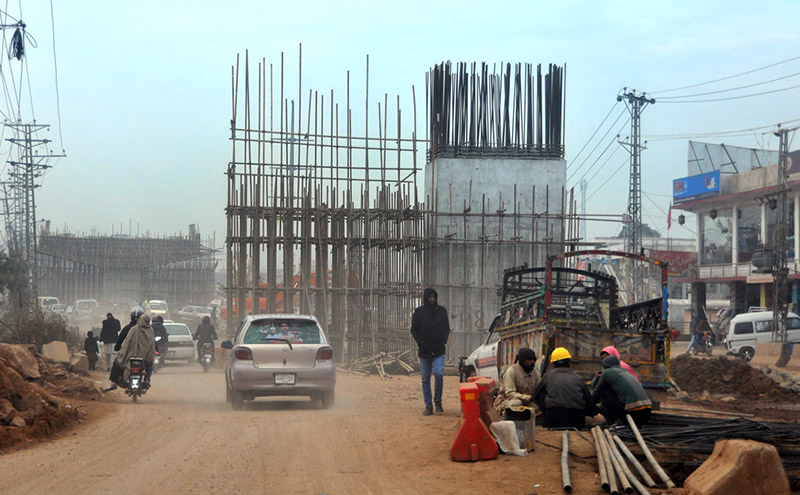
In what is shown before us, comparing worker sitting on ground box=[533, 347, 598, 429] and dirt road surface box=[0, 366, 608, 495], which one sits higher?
worker sitting on ground box=[533, 347, 598, 429]

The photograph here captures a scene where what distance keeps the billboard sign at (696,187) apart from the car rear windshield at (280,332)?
44.7 m

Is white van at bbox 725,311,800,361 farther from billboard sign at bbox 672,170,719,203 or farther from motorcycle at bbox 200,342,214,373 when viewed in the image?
motorcycle at bbox 200,342,214,373

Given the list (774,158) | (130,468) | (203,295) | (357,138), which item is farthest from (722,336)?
(130,468)

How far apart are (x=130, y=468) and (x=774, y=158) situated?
6087 centimetres

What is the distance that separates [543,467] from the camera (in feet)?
29.1

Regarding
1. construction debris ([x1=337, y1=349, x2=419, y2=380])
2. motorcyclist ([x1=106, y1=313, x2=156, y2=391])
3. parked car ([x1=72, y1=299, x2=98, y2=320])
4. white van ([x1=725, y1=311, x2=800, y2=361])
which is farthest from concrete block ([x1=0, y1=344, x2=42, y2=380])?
parked car ([x1=72, y1=299, x2=98, y2=320])

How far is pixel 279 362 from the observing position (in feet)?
48.6

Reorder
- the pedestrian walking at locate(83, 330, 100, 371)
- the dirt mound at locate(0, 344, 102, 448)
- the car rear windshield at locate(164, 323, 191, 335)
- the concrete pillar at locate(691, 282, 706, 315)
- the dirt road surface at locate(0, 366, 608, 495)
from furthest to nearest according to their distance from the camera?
the concrete pillar at locate(691, 282, 706, 315) → the car rear windshield at locate(164, 323, 191, 335) → the pedestrian walking at locate(83, 330, 100, 371) → the dirt mound at locate(0, 344, 102, 448) → the dirt road surface at locate(0, 366, 608, 495)

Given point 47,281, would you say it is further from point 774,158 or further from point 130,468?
point 130,468

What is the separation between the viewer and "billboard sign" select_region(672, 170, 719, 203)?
55.5m

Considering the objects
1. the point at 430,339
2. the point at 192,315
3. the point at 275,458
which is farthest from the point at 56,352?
the point at 192,315

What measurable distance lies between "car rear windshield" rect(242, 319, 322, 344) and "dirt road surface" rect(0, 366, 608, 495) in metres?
1.11

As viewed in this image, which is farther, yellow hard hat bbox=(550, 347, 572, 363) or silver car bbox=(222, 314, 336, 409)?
silver car bbox=(222, 314, 336, 409)

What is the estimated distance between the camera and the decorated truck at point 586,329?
13.3 metres
